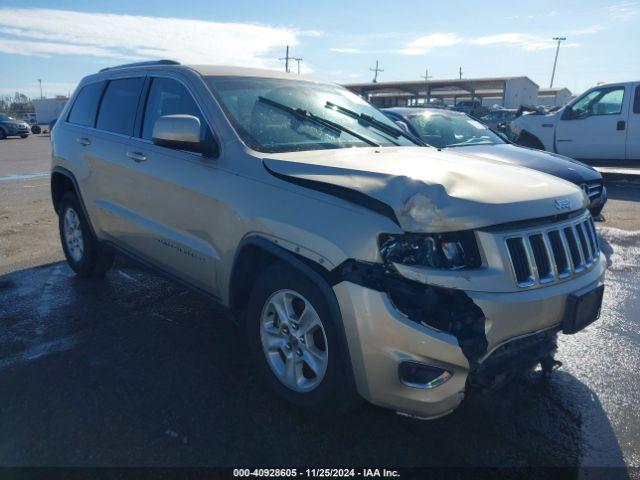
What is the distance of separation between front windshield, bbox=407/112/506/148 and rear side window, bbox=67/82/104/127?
449 cm

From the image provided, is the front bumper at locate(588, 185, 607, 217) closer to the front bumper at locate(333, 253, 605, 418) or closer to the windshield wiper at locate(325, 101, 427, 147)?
the windshield wiper at locate(325, 101, 427, 147)

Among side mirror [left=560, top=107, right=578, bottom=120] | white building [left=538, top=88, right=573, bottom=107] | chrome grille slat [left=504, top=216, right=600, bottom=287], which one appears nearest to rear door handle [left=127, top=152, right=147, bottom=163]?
chrome grille slat [left=504, top=216, right=600, bottom=287]

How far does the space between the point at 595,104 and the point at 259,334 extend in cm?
1105

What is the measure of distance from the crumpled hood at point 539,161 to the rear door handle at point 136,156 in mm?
3886

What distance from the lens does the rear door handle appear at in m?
3.96

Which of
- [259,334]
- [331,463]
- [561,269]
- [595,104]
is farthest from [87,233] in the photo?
[595,104]

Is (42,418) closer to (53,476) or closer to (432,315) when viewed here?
(53,476)

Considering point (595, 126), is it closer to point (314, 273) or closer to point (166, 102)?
point (166, 102)

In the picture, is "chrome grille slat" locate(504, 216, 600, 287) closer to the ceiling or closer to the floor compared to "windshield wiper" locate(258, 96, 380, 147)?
closer to the floor

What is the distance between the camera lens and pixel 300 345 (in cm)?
286

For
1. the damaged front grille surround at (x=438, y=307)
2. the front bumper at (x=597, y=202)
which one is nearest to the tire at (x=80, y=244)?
the damaged front grille surround at (x=438, y=307)

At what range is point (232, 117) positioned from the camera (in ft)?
11.1

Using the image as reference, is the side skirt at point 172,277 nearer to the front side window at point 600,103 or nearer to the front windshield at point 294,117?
the front windshield at point 294,117

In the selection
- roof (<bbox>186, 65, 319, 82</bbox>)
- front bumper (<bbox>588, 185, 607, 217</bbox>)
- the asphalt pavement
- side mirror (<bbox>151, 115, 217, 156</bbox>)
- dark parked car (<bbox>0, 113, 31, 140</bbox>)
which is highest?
roof (<bbox>186, 65, 319, 82</bbox>)
